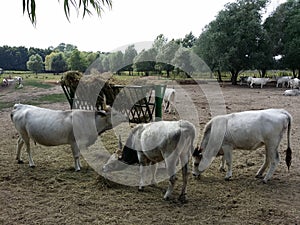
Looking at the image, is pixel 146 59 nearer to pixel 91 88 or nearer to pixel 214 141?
pixel 91 88

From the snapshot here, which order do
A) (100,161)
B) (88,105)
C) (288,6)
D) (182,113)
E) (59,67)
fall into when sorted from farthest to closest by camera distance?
(59,67), (288,6), (182,113), (88,105), (100,161)

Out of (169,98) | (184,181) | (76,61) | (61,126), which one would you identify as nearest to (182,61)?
(169,98)

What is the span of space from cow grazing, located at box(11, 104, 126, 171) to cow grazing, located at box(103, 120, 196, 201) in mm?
1207

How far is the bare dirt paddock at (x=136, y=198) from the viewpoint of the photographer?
4.38m

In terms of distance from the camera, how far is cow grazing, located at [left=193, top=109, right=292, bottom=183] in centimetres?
574

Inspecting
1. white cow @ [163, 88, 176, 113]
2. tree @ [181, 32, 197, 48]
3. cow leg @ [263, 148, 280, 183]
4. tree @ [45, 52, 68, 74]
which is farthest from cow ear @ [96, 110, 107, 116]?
tree @ [45, 52, 68, 74]

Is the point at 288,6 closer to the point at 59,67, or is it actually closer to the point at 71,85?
the point at 71,85

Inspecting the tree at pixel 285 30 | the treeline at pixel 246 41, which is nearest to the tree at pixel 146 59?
the treeline at pixel 246 41

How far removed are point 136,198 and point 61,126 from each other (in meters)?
2.46

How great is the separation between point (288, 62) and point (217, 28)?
386 inches

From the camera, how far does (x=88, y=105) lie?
9383 mm

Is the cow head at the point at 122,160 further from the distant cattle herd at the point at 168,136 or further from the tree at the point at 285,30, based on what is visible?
the tree at the point at 285,30

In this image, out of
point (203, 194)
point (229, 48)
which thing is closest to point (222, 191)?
point (203, 194)

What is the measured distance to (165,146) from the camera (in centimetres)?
498
